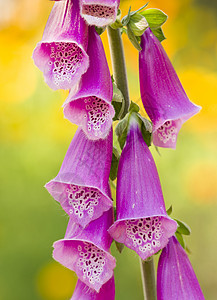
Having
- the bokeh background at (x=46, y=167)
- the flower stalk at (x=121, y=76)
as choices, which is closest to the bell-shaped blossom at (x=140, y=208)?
the flower stalk at (x=121, y=76)

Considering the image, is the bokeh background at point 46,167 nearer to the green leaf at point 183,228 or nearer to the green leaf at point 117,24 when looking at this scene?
the green leaf at point 183,228

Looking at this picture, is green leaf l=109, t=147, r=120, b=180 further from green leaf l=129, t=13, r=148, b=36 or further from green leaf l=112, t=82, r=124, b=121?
green leaf l=129, t=13, r=148, b=36

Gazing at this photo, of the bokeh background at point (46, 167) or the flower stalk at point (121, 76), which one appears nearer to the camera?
the flower stalk at point (121, 76)

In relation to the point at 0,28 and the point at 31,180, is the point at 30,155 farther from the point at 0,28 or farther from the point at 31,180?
the point at 0,28

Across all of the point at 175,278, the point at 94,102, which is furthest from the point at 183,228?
the point at 94,102

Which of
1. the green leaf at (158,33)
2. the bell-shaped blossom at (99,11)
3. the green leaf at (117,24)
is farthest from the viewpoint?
the green leaf at (158,33)

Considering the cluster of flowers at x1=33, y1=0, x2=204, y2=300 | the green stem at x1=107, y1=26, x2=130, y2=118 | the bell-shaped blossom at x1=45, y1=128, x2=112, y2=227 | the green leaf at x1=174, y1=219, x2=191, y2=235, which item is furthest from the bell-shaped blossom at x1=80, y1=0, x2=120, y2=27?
the green leaf at x1=174, y1=219, x2=191, y2=235

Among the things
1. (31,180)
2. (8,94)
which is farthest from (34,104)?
(31,180)
